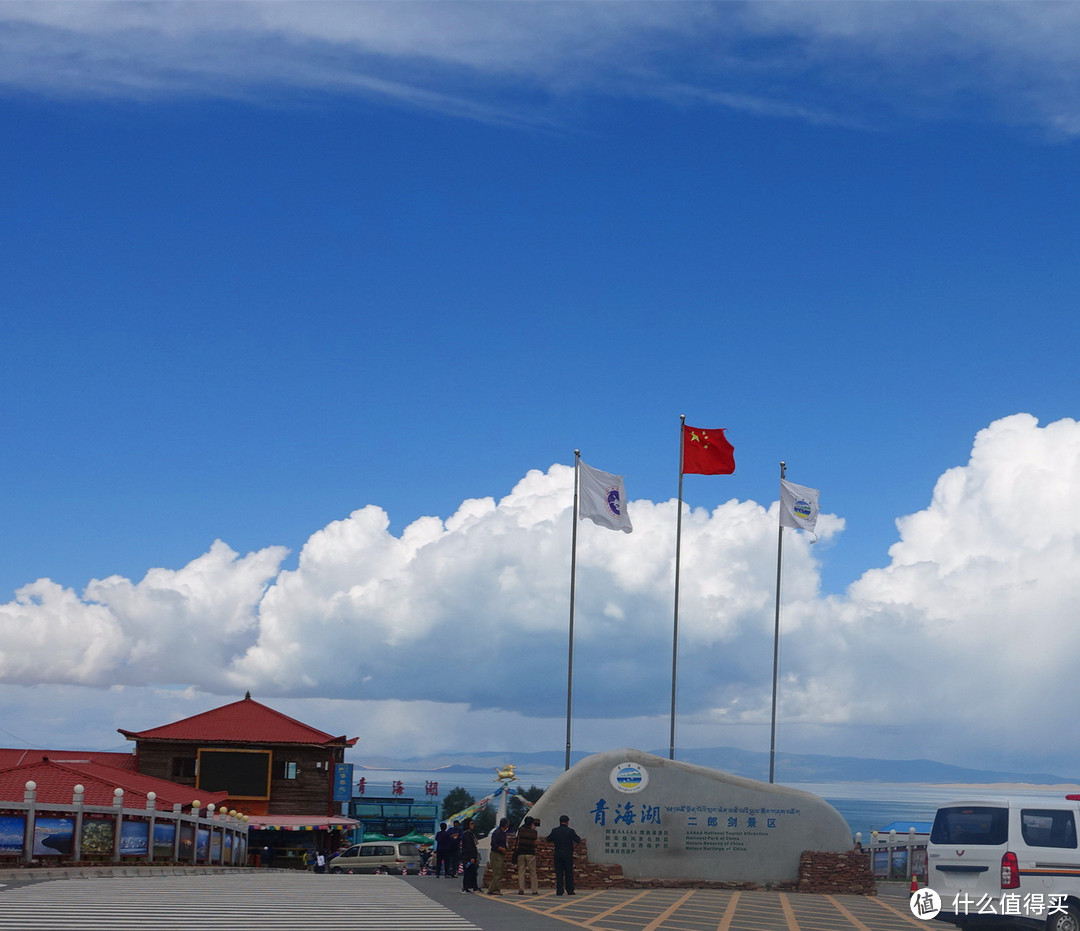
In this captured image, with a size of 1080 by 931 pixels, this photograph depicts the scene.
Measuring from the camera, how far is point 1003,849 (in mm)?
15773

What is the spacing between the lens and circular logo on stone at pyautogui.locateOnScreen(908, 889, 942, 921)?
53.7ft

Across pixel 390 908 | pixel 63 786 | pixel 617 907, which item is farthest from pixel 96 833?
pixel 617 907

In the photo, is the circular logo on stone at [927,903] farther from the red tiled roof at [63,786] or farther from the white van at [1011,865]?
the red tiled roof at [63,786]

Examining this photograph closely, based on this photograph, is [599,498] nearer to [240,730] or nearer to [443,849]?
[443,849]

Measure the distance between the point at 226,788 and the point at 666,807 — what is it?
35.2m

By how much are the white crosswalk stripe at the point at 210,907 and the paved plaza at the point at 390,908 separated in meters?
0.02

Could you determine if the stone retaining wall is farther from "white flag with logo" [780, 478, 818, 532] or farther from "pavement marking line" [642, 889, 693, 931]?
"white flag with logo" [780, 478, 818, 532]

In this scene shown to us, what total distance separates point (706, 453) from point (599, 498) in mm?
3335

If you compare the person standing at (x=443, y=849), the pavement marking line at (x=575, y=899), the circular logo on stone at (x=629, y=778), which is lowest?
the person standing at (x=443, y=849)

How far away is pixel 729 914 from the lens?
1928 centimetres

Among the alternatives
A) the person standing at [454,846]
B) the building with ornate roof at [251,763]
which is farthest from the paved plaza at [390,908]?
the building with ornate roof at [251,763]

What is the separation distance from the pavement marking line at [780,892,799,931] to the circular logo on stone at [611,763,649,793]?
391cm

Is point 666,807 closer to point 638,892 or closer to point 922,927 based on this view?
point 638,892

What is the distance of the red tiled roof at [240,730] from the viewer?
56.7m
